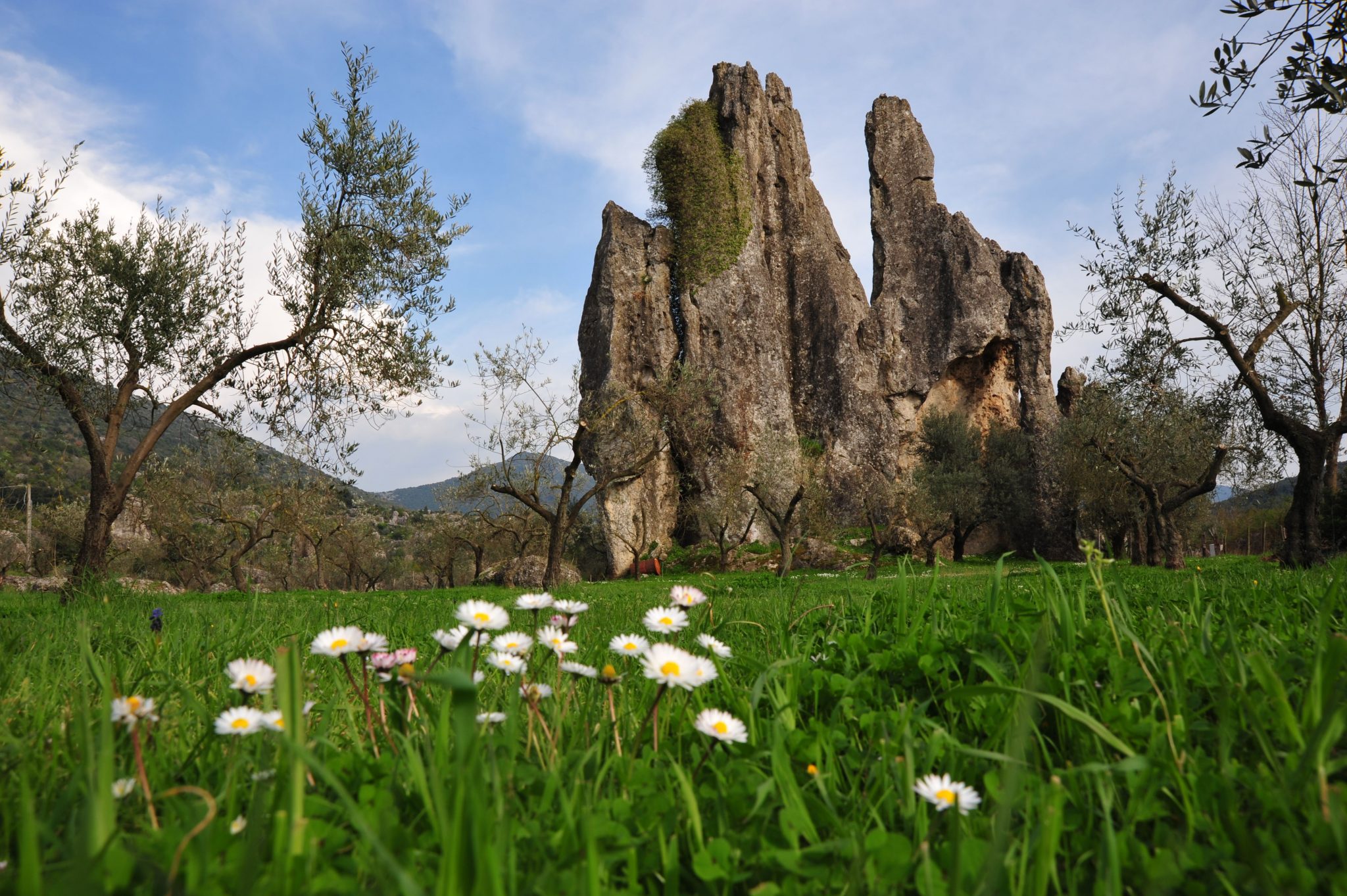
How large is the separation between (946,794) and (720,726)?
0.53 metres

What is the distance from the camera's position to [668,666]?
168cm

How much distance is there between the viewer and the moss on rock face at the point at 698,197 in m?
42.3

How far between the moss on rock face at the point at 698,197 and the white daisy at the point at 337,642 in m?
41.0

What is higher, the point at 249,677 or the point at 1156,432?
the point at 1156,432

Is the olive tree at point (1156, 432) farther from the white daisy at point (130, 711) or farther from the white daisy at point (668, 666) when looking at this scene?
the white daisy at point (130, 711)

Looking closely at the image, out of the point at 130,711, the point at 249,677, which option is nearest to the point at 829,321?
the point at 249,677

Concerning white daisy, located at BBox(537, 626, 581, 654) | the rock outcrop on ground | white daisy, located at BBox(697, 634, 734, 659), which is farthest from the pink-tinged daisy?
the rock outcrop on ground

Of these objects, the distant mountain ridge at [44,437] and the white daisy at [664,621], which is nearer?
the white daisy at [664,621]

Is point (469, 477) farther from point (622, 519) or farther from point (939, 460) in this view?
point (939, 460)

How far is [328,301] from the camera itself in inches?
619

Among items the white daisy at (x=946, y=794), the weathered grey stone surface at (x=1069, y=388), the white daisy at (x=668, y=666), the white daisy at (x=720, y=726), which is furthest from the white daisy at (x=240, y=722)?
the weathered grey stone surface at (x=1069, y=388)

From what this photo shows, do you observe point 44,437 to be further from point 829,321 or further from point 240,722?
point 829,321

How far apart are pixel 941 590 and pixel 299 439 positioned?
16641 millimetres

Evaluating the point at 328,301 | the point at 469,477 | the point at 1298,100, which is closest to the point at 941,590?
the point at 1298,100
